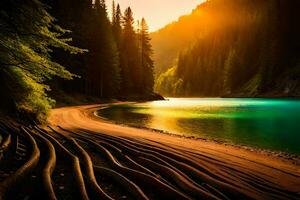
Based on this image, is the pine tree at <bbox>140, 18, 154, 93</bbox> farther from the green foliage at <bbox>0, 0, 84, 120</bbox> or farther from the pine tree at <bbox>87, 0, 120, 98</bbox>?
the green foliage at <bbox>0, 0, 84, 120</bbox>

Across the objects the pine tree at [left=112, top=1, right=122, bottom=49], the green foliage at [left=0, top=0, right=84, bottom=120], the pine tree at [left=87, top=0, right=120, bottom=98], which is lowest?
the green foliage at [left=0, top=0, right=84, bottom=120]

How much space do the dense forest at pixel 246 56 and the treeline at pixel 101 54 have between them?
5136 centimetres

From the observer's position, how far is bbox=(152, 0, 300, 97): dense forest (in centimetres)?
9794

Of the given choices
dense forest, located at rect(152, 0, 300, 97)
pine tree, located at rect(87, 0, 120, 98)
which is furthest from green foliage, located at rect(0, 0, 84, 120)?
dense forest, located at rect(152, 0, 300, 97)

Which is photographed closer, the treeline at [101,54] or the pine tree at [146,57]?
the treeline at [101,54]

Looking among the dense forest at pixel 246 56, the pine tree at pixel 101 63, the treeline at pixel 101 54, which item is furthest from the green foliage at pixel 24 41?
the dense forest at pixel 246 56

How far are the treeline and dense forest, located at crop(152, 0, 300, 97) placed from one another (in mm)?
51359

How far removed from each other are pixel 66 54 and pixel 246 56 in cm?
10933

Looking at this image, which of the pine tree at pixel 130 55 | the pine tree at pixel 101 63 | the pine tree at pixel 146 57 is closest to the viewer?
the pine tree at pixel 101 63

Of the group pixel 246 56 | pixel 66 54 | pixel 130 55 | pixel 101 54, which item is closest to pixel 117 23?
pixel 130 55

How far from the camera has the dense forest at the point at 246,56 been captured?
97.9 m

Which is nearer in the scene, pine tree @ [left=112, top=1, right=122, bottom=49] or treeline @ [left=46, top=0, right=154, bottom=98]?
treeline @ [left=46, top=0, right=154, bottom=98]

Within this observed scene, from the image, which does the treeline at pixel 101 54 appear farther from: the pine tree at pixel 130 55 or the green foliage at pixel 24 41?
the green foliage at pixel 24 41

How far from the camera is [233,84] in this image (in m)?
128
